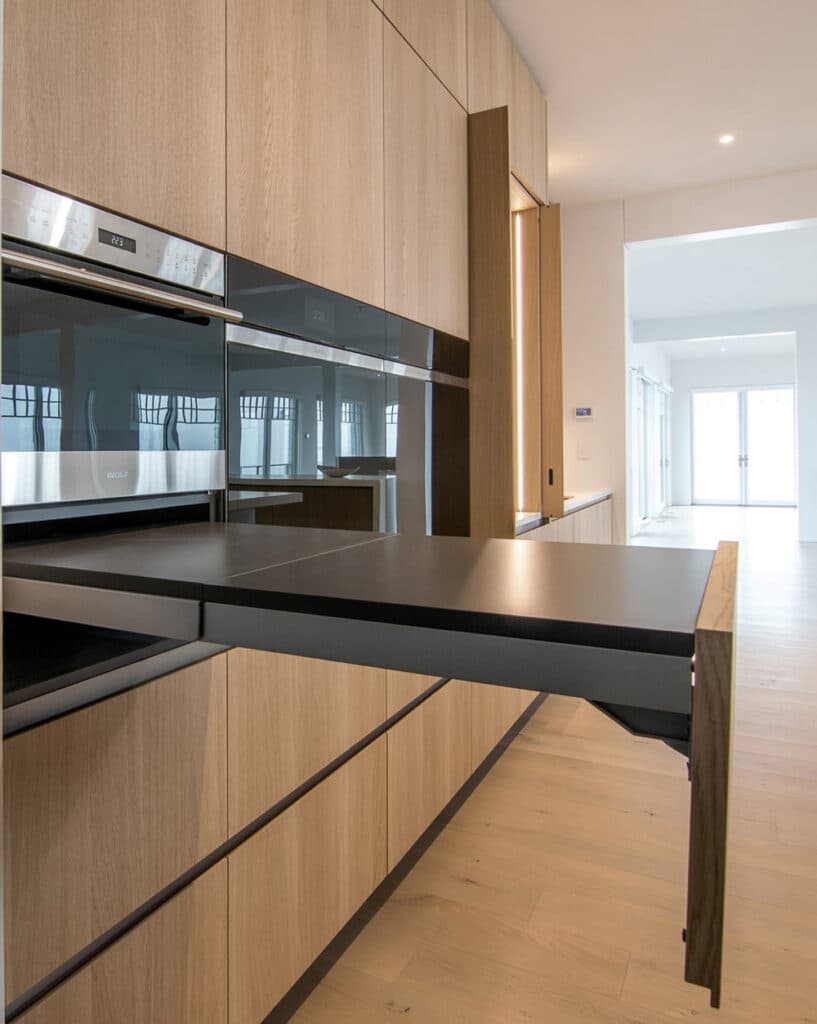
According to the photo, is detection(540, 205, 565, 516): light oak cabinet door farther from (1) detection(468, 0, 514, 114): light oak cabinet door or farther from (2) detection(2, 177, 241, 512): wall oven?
(2) detection(2, 177, 241, 512): wall oven

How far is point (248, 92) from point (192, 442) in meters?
0.69

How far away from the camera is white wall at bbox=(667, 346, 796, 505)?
541 inches

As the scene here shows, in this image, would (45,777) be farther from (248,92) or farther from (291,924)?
(248,92)

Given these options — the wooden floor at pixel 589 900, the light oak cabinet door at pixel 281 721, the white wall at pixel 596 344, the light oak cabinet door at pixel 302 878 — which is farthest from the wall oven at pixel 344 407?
the white wall at pixel 596 344

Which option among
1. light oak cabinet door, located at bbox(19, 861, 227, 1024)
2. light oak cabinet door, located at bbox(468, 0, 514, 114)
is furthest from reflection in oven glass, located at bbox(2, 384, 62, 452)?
light oak cabinet door, located at bbox(468, 0, 514, 114)

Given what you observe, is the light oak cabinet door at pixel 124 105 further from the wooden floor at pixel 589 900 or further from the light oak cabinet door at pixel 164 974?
the wooden floor at pixel 589 900

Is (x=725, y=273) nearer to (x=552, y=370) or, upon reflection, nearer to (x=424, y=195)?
(x=552, y=370)

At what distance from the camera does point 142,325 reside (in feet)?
4.02

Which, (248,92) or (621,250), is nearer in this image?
(248,92)

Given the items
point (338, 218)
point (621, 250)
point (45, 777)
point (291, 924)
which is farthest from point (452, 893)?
point (621, 250)

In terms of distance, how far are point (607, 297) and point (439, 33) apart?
3.69m

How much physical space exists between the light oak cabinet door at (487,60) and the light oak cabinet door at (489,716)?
2021mm

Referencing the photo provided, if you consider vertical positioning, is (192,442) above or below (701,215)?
below

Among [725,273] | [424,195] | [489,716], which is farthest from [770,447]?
[424,195]
